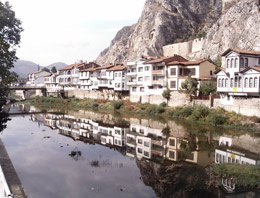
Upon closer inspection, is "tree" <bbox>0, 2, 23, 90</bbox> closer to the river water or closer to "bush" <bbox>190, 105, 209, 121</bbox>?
the river water

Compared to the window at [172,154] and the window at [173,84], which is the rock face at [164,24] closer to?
the window at [173,84]

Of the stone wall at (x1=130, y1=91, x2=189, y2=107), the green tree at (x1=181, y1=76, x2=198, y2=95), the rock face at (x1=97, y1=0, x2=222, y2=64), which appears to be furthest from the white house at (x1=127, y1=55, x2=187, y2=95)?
the rock face at (x1=97, y1=0, x2=222, y2=64)

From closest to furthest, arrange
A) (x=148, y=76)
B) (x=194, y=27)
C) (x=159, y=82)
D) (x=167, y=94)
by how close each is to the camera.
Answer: (x=167, y=94) < (x=159, y=82) < (x=148, y=76) < (x=194, y=27)

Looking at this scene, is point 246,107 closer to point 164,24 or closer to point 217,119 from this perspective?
point 217,119

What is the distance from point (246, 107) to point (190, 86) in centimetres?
1315

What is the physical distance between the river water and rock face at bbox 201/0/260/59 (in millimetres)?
43784

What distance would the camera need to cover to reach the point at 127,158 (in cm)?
2450

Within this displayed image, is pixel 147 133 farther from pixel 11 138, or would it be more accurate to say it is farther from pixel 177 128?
pixel 11 138

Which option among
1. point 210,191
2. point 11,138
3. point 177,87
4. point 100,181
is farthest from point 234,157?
point 177,87

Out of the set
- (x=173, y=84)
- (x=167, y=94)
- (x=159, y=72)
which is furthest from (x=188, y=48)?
(x=167, y=94)

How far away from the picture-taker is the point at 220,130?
36688mm

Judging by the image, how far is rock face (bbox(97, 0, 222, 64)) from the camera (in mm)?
113125

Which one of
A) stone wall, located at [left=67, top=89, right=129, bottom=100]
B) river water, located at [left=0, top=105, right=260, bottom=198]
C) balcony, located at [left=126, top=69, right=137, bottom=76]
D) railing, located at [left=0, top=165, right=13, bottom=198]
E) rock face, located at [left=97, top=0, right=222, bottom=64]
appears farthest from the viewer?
rock face, located at [left=97, top=0, right=222, bottom=64]

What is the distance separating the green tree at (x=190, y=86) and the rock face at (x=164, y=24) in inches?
2243
